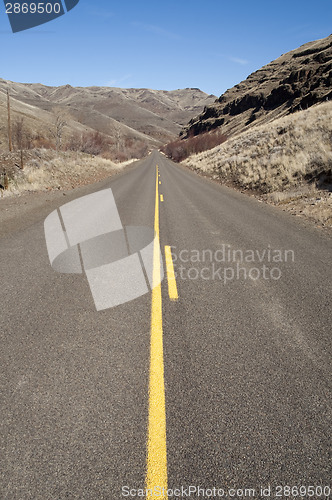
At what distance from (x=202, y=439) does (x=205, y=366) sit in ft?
2.43

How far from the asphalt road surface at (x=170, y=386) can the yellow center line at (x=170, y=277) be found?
0.13 feet

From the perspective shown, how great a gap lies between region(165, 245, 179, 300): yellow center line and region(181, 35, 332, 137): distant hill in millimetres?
38279

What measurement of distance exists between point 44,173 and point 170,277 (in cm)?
1529

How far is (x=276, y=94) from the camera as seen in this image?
67.6 meters

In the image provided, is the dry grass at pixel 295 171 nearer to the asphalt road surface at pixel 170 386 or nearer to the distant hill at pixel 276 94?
the asphalt road surface at pixel 170 386

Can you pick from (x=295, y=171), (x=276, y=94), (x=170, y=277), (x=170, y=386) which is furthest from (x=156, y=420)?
(x=276, y=94)

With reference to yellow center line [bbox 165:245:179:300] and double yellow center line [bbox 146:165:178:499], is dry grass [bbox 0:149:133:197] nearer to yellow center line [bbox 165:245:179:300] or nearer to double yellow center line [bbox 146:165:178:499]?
yellow center line [bbox 165:245:179:300]

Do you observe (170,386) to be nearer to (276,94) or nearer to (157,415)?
(157,415)

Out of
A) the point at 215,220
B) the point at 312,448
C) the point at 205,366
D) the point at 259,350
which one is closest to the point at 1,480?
the point at 205,366

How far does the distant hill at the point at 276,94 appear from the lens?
168 feet

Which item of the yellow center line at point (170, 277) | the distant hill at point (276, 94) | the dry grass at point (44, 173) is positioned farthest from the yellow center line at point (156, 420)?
the distant hill at point (276, 94)

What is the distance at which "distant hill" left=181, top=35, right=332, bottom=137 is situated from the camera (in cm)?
5112

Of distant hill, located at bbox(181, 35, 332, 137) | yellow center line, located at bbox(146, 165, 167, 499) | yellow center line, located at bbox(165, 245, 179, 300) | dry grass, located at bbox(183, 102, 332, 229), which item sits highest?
distant hill, located at bbox(181, 35, 332, 137)

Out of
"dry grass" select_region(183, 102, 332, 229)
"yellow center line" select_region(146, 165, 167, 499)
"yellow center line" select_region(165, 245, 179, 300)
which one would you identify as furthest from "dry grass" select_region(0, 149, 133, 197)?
"yellow center line" select_region(146, 165, 167, 499)
